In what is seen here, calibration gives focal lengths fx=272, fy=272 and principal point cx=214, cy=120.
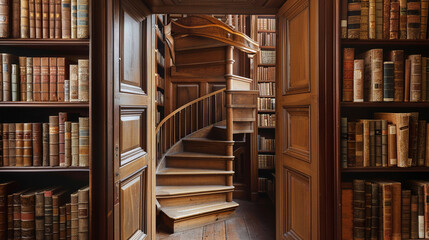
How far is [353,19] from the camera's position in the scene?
1503 mm

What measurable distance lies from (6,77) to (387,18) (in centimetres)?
216

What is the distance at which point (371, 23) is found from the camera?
5.02 feet

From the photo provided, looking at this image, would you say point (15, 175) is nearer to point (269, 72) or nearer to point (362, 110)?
point (362, 110)

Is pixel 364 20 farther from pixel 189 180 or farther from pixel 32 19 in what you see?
pixel 189 180

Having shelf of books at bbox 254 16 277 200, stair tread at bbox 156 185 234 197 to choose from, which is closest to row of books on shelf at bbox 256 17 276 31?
shelf of books at bbox 254 16 277 200

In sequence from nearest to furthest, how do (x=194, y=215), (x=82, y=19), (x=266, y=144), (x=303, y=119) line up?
(x=82, y=19)
(x=303, y=119)
(x=194, y=215)
(x=266, y=144)

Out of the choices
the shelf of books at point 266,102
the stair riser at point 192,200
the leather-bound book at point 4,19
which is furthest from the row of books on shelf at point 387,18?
the shelf of books at point 266,102

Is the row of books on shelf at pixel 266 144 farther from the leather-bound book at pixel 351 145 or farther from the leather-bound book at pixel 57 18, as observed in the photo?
the leather-bound book at pixel 57 18

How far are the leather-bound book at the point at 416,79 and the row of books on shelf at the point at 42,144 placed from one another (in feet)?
6.12

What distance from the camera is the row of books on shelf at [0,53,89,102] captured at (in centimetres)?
149

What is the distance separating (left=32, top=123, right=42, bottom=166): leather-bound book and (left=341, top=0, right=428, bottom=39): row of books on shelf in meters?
1.81

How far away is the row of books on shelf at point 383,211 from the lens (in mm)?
1517

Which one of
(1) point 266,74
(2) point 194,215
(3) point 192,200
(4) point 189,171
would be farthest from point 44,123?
(1) point 266,74

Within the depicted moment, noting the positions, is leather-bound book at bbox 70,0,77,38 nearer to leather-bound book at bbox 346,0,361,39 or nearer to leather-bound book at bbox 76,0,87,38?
leather-bound book at bbox 76,0,87,38
